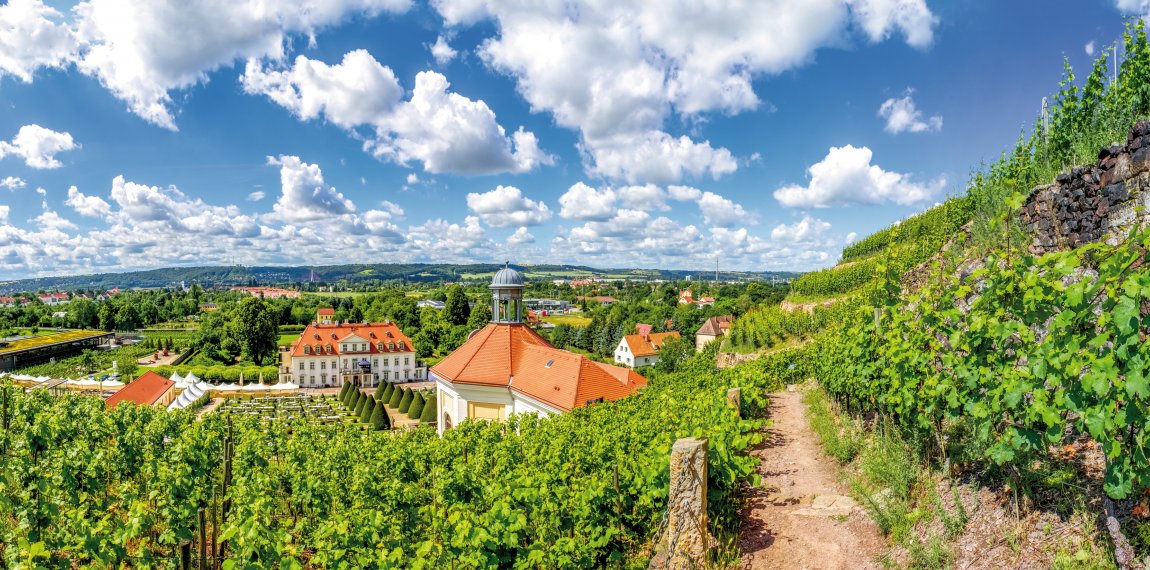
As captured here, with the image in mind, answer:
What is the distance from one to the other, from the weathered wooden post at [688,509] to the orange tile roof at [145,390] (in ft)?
126

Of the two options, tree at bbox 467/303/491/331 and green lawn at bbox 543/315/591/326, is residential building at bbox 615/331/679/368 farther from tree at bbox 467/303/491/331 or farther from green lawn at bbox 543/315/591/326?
green lawn at bbox 543/315/591/326

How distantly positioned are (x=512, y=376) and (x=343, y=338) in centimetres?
4281

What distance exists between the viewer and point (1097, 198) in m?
9.20

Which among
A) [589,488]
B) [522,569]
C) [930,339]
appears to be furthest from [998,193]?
[522,569]

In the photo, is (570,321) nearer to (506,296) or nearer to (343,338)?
(343,338)

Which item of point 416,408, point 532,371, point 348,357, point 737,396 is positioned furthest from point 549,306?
point 737,396

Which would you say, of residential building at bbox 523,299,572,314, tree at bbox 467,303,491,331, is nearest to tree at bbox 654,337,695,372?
tree at bbox 467,303,491,331

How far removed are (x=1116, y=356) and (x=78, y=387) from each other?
2223 inches

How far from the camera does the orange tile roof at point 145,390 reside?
32.4 m

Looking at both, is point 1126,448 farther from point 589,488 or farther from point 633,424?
point 633,424

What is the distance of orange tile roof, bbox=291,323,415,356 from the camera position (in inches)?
2120

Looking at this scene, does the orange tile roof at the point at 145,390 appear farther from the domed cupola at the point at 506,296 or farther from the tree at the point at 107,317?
the tree at the point at 107,317

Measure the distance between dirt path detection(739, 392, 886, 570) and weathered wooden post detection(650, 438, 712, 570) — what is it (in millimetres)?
704

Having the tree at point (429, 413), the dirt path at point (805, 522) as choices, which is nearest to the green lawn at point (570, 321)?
the tree at point (429, 413)
